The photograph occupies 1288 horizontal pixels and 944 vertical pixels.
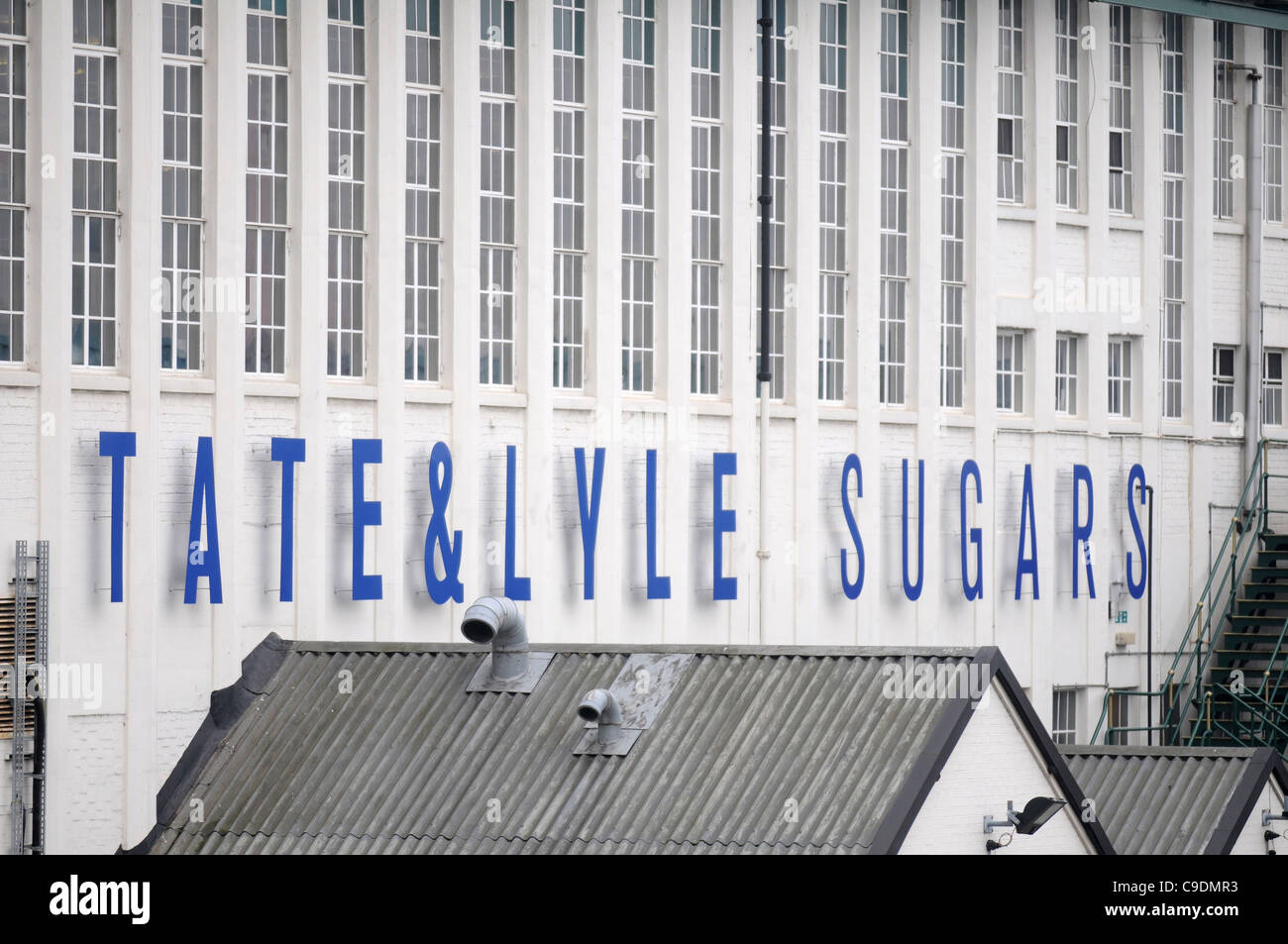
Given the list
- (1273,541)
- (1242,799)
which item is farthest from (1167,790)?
(1273,541)

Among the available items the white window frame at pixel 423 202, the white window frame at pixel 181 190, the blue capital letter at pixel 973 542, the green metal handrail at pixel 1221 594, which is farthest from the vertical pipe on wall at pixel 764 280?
the white window frame at pixel 181 190

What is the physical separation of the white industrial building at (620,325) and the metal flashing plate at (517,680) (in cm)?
504

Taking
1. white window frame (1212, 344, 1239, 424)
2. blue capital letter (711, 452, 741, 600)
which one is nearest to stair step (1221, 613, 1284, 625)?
white window frame (1212, 344, 1239, 424)

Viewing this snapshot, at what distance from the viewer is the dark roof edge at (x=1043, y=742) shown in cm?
1930

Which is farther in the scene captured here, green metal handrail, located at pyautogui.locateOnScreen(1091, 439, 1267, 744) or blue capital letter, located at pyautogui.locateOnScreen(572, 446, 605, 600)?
green metal handrail, located at pyautogui.locateOnScreen(1091, 439, 1267, 744)

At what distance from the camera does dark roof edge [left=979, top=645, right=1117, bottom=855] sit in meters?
19.3

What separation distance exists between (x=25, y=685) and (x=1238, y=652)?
20.3m

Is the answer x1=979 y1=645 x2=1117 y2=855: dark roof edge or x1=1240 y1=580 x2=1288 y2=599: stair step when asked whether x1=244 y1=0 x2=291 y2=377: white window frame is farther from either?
x1=1240 y1=580 x2=1288 y2=599: stair step

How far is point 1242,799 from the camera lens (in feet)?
76.9

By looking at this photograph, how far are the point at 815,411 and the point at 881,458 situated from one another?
1.49m

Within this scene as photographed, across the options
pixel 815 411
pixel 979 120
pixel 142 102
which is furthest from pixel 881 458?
pixel 142 102

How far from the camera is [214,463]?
25.8m

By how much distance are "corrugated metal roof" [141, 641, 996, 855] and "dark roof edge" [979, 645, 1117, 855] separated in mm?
287
